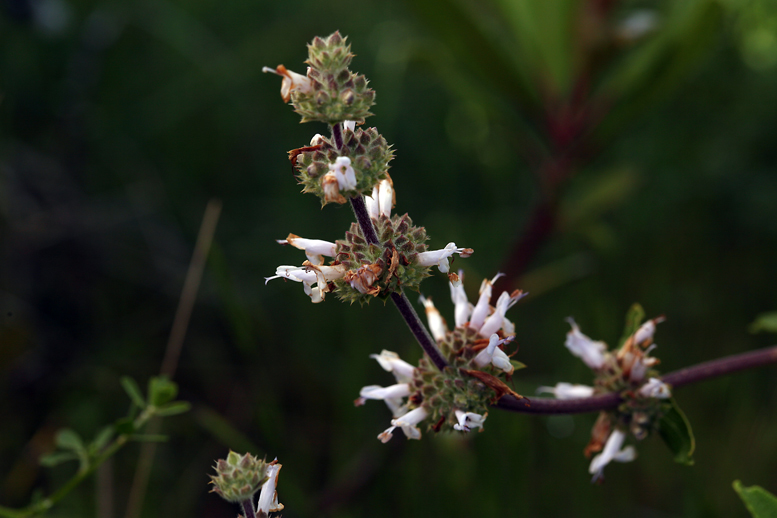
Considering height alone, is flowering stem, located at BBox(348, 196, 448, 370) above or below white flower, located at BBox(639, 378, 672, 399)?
above

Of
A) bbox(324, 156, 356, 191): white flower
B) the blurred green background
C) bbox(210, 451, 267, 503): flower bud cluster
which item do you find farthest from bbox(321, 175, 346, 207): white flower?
the blurred green background

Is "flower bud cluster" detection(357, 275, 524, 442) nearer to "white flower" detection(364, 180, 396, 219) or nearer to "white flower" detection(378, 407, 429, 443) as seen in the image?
"white flower" detection(378, 407, 429, 443)

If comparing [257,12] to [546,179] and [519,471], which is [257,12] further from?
[519,471]

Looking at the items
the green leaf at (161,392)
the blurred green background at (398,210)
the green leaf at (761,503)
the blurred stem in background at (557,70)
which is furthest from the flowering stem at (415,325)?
the blurred stem in background at (557,70)

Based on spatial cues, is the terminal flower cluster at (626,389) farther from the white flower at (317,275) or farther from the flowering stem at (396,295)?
the white flower at (317,275)

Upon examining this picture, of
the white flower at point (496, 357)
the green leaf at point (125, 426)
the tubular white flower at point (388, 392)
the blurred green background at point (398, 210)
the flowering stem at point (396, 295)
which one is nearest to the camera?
the flowering stem at point (396, 295)
